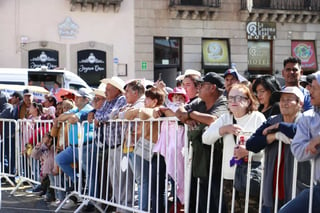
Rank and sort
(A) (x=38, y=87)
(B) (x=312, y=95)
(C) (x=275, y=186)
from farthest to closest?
(A) (x=38, y=87), (C) (x=275, y=186), (B) (x=312, y=95)

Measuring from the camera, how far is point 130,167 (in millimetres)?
6887

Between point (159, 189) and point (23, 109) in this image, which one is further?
point (23, 109)

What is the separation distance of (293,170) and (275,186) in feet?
0.79

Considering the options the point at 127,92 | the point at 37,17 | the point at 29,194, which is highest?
the point at 37,17

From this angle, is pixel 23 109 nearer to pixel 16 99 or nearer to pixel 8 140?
pixel 16 99

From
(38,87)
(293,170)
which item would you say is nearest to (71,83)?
(38,87)

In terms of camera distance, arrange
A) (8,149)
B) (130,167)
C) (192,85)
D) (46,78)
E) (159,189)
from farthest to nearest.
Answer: (46,78)
(8,149)
(130,167)
(192,85)
(159,189)

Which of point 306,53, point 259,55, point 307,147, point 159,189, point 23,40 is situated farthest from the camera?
point 306,53

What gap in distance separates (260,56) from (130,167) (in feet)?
63.6

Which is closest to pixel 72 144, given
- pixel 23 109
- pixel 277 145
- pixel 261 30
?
pixel 23 109

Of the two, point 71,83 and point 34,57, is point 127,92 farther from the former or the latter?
point 34,57

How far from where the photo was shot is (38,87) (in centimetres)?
1504

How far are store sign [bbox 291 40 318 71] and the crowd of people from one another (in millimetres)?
18538

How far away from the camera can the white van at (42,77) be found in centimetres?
1535
